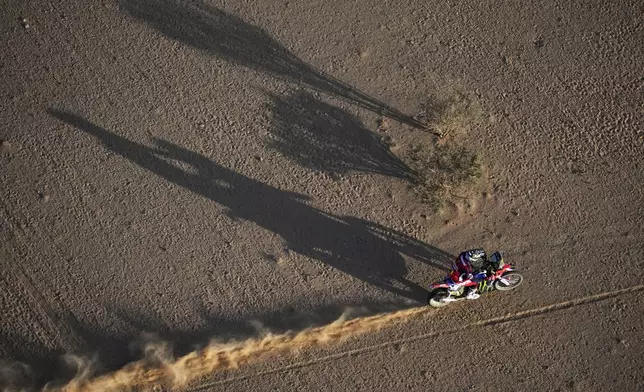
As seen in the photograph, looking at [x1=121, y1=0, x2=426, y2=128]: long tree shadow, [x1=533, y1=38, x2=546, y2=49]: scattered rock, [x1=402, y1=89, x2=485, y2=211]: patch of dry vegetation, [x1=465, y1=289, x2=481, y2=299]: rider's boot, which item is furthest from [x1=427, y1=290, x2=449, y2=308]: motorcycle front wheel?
[x1=533, y1=38, x2=546, y2=49]: scattered rock

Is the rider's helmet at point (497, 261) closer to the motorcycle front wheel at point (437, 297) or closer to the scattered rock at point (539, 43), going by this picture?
the motorcycle front wheel at point (437, 297)

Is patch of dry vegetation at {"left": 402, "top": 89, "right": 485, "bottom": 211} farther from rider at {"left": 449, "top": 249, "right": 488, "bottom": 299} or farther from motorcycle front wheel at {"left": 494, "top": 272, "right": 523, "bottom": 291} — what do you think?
motorcycle front wheel at {"left": 494, "top": 272, "right": 523, "bottom": 291}

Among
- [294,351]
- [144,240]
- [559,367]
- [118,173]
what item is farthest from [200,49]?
[559,367]

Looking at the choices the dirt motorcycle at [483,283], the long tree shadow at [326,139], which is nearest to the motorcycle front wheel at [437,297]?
the dirt motorcycle at [483,283]

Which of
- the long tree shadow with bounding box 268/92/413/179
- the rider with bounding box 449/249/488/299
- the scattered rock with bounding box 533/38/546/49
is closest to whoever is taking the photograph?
the rider with bounding box 449/249/488/299

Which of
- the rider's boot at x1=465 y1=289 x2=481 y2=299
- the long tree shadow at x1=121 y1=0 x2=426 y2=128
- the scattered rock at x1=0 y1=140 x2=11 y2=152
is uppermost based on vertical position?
the long tree shadow at x1=121 y1=0 x2=426 y2=128

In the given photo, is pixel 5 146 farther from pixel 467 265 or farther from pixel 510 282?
pixel 510 282
